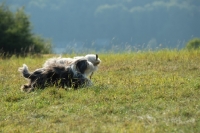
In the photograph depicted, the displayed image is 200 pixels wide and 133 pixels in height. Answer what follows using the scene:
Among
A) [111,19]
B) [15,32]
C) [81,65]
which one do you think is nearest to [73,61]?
[81,65]

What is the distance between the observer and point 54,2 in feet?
437

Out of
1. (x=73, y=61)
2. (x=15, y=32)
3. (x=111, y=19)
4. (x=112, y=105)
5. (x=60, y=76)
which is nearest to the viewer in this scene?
(x=112, y=105)

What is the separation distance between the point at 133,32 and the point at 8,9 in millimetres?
93232

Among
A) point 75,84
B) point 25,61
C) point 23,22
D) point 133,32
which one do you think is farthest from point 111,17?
point 75,84

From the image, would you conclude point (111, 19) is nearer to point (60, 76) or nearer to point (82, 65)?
point (82, 65)

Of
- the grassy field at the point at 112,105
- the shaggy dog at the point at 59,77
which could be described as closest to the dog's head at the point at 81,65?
the shaggy dog at the point at 59,77

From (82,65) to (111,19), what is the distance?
11065 centimetres

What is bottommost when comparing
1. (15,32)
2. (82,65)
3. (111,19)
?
(82,65)

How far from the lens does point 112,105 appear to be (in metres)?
8.30

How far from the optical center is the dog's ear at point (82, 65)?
33.5 feet

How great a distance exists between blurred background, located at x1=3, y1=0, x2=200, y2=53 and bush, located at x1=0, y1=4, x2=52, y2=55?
280 ft

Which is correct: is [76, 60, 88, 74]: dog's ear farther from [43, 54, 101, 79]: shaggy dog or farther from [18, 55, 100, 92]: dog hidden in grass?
[43, 54, 101, 79]: shaggy dog

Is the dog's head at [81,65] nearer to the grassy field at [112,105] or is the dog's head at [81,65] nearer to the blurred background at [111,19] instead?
the grassy field at [112,105]

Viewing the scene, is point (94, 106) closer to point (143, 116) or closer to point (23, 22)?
point (143, 116)
